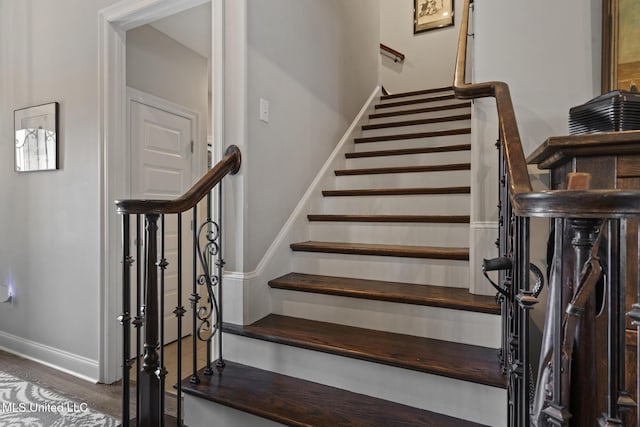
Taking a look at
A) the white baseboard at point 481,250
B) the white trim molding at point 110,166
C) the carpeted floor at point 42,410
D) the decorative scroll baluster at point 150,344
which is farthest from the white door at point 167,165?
the white baseboard at point 481,250

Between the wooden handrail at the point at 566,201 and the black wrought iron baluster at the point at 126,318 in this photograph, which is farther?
the black wrought iron baluster at the point at 126,318

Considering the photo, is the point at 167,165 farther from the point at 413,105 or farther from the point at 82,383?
the point at 413,105

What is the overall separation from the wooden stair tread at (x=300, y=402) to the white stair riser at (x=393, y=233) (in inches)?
39.9

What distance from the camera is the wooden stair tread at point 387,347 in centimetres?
136

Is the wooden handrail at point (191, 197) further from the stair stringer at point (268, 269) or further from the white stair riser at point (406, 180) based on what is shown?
the white stair riser at point (406, 180)

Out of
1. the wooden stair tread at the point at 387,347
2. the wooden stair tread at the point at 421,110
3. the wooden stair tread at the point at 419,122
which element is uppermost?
the wooden stair tread at the point at 421,110

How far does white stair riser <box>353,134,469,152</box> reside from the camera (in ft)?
9.53

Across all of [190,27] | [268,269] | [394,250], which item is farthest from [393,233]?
[190,27]

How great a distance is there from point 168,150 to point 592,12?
121 inches

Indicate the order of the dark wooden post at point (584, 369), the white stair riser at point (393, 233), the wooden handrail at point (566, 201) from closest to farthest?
the wooden handrail at point (566, 201), the dark wooden post at point (584, 369), the white stair riser at point (393, 233)

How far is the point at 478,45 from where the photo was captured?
175cm

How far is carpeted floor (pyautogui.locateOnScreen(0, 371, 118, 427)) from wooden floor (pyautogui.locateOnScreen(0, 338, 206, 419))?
51mm

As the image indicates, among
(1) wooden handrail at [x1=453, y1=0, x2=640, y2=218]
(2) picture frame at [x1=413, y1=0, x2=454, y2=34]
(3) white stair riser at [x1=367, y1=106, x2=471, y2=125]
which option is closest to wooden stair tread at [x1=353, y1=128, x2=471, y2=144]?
(3) white stair riser at [x1=367, y1=106, x2=471, y2=125]

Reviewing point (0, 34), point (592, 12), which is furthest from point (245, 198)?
point (0, 34)
